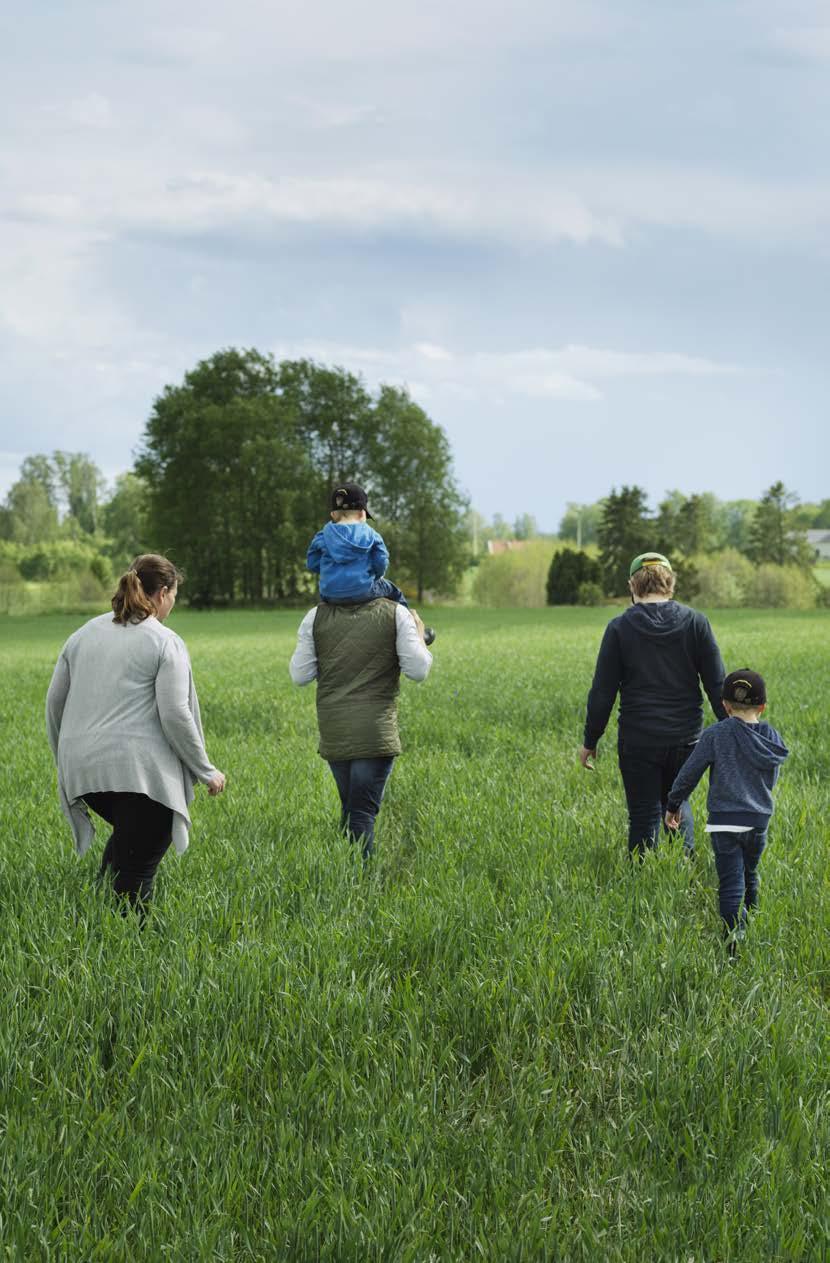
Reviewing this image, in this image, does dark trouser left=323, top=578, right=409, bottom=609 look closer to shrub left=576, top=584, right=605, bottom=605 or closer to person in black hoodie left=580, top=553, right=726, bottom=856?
person in black hoodie left=580, top=553, right=726, bottom=856

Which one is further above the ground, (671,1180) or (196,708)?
(196,708)

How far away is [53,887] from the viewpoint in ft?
17.6

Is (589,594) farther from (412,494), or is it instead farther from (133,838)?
(133,838)

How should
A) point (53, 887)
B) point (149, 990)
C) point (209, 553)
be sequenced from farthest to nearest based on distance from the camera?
point (209, 553), point (53, 887), point (149, 990)

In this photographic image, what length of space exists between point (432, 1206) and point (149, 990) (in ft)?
5.39

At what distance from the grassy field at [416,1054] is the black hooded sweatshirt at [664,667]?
0.82 m

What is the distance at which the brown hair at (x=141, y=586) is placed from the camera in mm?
4621

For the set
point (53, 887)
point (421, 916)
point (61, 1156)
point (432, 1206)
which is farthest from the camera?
point (53, 887)

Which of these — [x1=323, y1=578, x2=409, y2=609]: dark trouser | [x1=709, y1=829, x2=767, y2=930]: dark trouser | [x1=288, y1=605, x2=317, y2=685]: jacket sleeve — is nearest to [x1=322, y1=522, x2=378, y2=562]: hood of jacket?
[x1=323, y1=578, x2=409, y2=609]: dark trouser

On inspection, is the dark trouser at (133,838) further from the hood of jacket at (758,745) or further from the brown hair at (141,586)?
the hood of jacket at (758,745)

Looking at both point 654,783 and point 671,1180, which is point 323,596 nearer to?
point 654,783

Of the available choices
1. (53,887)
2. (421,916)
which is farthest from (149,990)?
(53,887)

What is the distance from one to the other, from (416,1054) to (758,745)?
2189 mm

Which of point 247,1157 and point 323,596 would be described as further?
point 323,596
